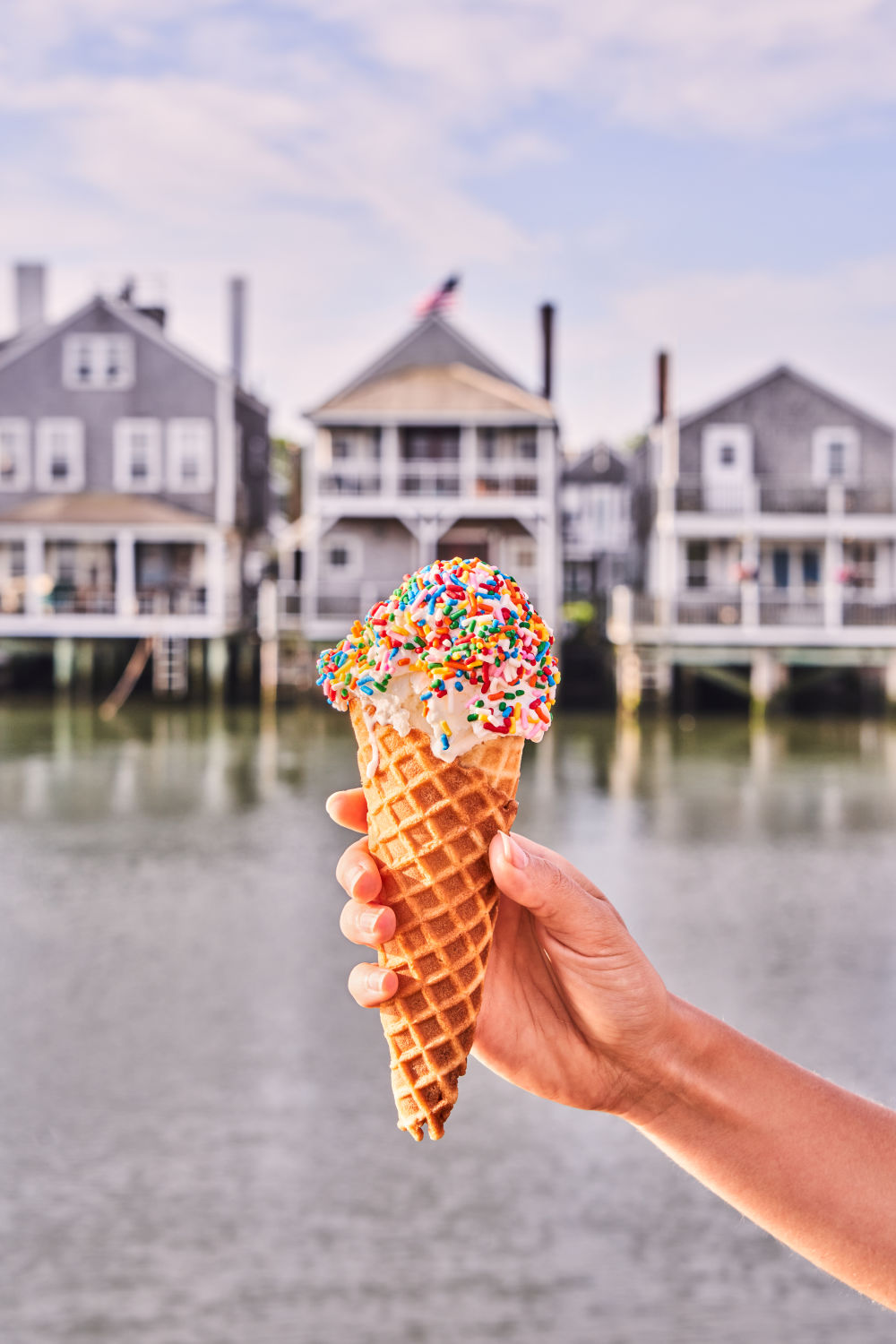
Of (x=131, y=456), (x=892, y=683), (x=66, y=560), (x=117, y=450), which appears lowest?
(x=892, y=683)

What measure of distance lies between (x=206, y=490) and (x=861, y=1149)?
135 feet

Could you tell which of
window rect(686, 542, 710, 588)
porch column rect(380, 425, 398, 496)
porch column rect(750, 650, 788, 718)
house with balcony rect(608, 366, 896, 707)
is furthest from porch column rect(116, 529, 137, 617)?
porch column rect(750, 650, 788, 718)

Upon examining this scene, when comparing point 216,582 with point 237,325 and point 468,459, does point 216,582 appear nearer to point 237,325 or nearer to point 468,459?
point 468,459

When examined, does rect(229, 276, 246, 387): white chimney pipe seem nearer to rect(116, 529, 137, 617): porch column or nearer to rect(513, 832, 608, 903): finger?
rect(116, 529, 137, 617): porch column

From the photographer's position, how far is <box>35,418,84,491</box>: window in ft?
138

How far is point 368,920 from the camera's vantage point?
2768mm

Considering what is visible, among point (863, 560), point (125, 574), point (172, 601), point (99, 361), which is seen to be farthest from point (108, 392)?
point (863, 560)

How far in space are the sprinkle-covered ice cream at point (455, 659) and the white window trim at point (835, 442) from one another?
1585 inches

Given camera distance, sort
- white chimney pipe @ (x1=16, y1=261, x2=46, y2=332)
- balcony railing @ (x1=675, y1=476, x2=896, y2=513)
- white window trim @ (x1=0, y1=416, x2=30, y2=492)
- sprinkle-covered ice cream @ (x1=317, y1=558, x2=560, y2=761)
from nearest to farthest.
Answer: sprinkle-covered ice cream @ (x1=317, y1=558, x2=560, y2=761), balcony railing @ (x1=675, y1=476, x2=896, y2=513), white window trim @ (x1=0, y1=416, x2=30, y2=492), white chimney pipe @ (x1=16, y1=261, x2=46, y2=332)

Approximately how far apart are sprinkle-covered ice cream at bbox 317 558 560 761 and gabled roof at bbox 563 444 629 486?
62.7m

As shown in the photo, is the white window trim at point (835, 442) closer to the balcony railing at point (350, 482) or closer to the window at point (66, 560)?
the balcony railing at point (350, 482)

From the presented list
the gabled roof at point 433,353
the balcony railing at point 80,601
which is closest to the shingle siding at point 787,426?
the gabled roof at point 433,353

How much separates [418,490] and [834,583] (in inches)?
509

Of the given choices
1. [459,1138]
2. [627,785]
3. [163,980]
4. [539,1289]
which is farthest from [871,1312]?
[627,785]
